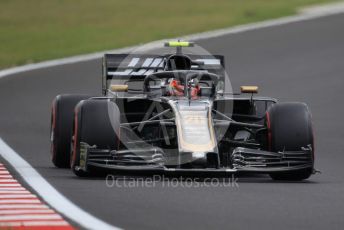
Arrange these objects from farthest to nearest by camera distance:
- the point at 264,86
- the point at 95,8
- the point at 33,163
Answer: the point at 95,8, the point at 264,86, the point at 33,163

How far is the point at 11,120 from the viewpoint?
59.8ft

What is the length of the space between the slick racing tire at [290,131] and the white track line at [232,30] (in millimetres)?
12020

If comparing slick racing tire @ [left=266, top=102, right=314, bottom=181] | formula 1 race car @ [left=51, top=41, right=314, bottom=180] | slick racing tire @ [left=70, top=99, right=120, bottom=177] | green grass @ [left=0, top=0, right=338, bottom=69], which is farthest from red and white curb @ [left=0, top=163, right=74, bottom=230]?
green grass @ [left=0, top=0, right=338, bottom=69]

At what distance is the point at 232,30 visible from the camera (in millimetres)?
28828

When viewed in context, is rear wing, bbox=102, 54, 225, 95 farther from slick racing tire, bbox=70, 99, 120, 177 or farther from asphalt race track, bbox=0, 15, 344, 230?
slick racing tire, bbox=70, 99, 120, 177

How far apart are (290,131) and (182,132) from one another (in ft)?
3.84

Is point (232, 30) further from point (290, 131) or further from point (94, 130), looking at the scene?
point (94, 130)

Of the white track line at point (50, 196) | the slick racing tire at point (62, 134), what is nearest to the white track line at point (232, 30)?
the slick racing tire at point (62, 134)

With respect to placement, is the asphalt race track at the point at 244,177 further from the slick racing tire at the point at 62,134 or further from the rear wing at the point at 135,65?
the rear wing at the point at 135,65

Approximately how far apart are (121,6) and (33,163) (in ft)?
76.6

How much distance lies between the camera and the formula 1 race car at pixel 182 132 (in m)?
11.6

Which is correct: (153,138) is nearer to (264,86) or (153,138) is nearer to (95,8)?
(264,86)

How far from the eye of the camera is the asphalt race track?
8883mm

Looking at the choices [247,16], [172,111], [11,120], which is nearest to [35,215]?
[172,111]
